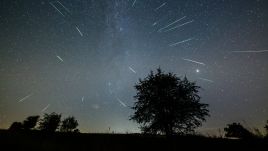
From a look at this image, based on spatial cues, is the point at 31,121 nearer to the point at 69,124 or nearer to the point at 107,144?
the point at 69,124

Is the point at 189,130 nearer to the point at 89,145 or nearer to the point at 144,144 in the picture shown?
the point at 144,144

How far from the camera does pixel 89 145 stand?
10.7 m

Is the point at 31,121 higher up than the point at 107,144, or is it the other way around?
the point at 31,121

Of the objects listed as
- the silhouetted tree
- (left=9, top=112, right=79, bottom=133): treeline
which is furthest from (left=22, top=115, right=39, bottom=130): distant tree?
the silhouetted tree

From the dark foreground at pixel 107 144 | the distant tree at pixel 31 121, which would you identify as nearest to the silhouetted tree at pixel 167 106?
the dark foreground at pixel 107 144

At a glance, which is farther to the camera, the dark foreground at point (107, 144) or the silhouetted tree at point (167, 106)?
the silhouetted tree at point (167, 106)

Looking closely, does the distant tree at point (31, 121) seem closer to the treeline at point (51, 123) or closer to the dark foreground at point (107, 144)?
the treeline at point (51, 123)

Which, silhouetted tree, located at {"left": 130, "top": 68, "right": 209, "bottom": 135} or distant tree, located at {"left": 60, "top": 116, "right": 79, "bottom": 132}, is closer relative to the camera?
silhouetted tree, located at {"left": 130, "top": 68, "right": 209, "bottom": 135}

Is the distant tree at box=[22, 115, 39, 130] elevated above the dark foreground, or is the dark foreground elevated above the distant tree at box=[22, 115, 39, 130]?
the distant tree at box=[22, 115, 39, 130]

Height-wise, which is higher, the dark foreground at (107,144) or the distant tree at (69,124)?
the distant tree at (69,124)

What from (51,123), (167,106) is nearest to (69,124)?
(51,123)

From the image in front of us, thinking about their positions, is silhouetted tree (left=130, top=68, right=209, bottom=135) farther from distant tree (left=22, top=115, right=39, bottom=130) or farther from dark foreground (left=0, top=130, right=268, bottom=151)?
distant tree (left=22, top=115, right=39, bottom=130)

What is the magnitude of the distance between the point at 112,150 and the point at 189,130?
20.4 metres

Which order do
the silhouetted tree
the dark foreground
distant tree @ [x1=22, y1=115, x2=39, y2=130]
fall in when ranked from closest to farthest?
1. the dark foreground
2. the silhouetted tree
3. distant tree @ [x1=22, y1=115, x2=39, y2=130]
